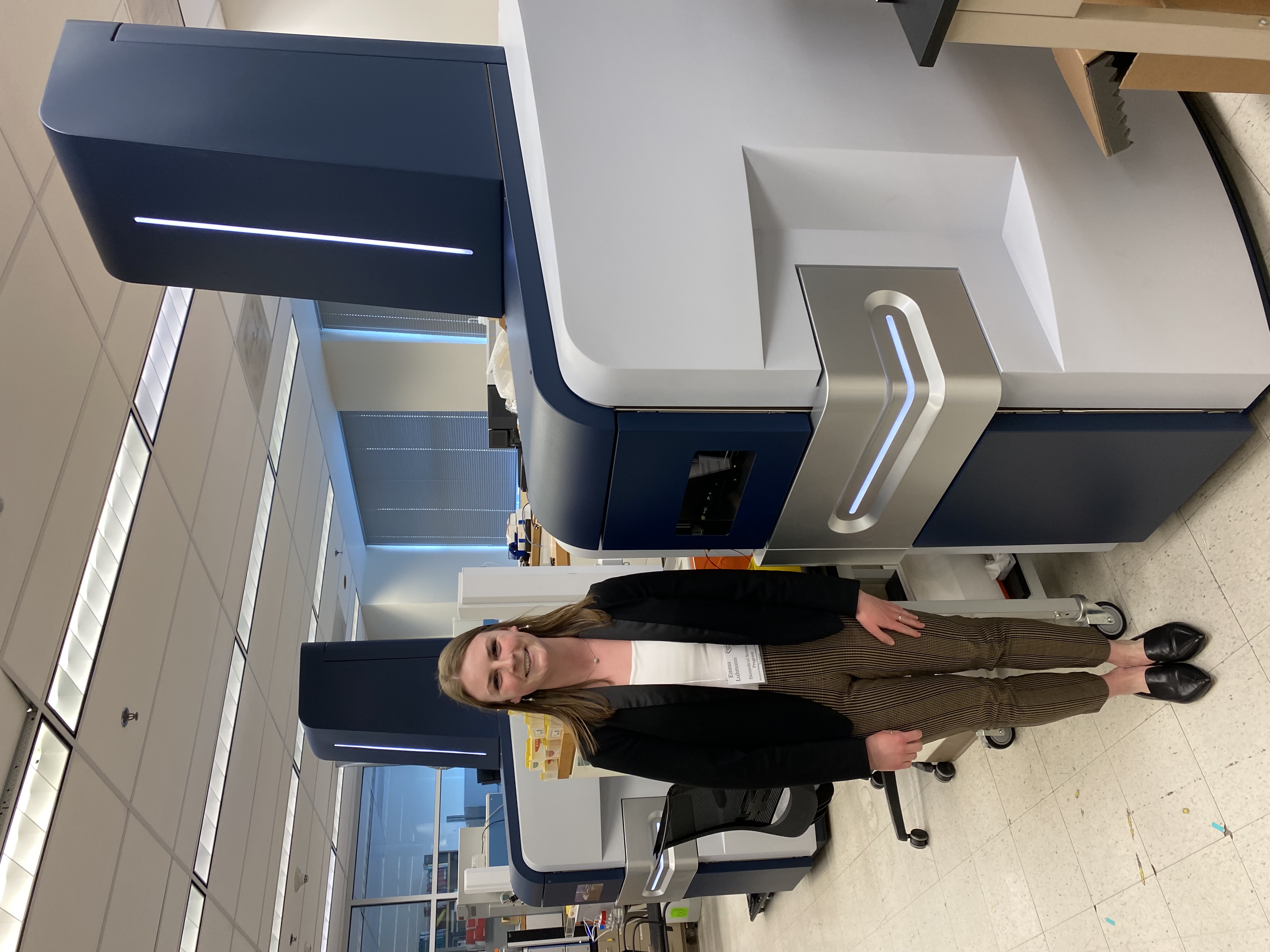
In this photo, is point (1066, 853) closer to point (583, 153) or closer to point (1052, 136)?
point (1052, 136)

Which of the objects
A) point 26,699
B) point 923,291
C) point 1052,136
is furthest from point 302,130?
point 26,699

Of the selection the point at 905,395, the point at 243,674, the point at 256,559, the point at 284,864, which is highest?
the point at 256,559

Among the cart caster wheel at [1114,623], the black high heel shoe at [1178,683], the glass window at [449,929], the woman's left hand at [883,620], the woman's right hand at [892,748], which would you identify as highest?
the glass window at [449,929]

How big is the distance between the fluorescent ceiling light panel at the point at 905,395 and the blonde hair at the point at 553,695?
74 cm

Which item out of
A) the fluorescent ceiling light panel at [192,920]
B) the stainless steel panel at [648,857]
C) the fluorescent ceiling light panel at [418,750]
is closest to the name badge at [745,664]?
the stainless steel panel at [648,857]

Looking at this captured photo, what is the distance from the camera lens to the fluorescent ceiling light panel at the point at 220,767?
438 cm

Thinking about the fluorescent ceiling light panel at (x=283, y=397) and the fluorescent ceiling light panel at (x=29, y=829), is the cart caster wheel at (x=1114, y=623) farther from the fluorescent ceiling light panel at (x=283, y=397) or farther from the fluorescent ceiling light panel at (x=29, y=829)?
→ the fluorescent ceiling light panel at (x=283, y=397)

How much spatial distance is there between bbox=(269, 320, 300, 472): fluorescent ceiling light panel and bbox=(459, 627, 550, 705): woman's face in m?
4.75

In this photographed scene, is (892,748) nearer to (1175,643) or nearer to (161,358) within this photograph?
(1175,643)

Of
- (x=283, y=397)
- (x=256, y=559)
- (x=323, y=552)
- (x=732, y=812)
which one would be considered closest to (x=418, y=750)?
(x=732, y=812)

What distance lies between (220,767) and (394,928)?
5.40 metres

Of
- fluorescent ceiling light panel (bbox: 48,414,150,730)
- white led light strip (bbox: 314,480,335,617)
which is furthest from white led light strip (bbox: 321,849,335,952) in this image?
fluorescent ceiling light panel (bbox: 48,414,150,730)

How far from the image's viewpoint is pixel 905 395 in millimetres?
1713

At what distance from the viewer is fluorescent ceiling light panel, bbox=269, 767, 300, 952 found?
5574 millimetres
